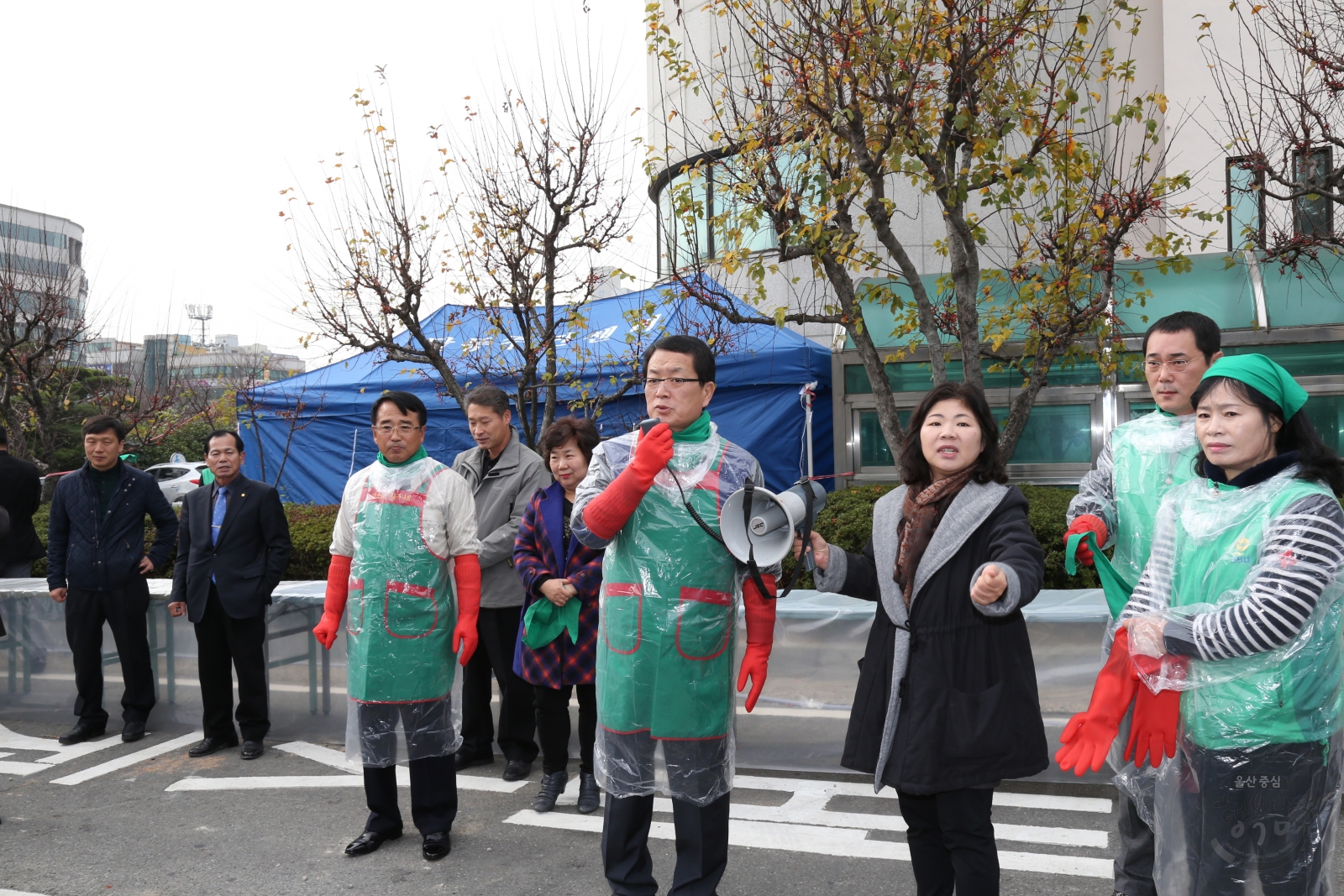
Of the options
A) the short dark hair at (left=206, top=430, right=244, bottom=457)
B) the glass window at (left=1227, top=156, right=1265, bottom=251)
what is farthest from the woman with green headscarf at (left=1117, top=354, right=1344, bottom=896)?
the short dark hair at (left=206, top=430, right=244, bottom=457)

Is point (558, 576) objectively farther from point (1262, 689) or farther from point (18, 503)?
point (18, 503)

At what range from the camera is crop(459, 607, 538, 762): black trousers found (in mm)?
4688

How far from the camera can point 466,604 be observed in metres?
3.76

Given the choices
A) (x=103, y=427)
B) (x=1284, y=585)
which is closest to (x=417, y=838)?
(x=1284, y=585)

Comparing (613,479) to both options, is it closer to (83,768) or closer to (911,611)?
(911,611)

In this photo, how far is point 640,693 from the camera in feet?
9.72

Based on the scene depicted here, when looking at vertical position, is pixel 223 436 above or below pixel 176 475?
above

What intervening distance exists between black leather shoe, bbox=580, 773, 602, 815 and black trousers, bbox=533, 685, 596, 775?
0.18ft

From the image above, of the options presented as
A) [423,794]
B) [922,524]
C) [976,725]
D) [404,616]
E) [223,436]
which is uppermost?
[223,436]

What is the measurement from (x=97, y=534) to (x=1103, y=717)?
5.25 m

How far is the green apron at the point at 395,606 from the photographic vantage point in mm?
3666

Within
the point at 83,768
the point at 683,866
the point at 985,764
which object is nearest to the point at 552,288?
the point at 83,768

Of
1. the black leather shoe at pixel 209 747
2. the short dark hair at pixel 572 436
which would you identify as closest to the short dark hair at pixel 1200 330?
the short dark hair at pixel 572 436

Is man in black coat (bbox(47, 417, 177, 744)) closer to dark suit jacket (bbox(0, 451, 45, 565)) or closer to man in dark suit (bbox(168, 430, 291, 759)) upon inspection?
man in dark suit (bbox(168, 430, 291, 759))
